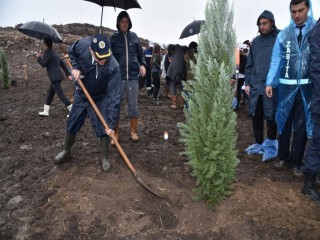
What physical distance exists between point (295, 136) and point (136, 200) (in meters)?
2.33

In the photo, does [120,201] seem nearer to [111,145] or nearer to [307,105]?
[111,145]

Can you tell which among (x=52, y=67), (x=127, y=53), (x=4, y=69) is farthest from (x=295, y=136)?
(x=4, y=69)

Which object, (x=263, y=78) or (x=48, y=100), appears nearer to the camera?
(x=263, y=78)

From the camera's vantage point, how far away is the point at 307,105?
4219 millimetres

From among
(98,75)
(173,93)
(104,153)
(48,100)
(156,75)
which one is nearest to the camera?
(98,75)

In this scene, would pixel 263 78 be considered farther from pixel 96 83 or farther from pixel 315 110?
pixel 96 83

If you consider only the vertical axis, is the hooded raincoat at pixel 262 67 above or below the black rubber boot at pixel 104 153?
above

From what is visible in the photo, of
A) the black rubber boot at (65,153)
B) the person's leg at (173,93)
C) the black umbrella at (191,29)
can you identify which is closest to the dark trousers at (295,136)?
the black rubber boot at (65,153)

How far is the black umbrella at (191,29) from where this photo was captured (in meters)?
8.29

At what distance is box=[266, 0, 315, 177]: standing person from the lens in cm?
418

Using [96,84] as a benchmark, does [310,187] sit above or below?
below

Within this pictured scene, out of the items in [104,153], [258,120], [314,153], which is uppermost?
[258,120]

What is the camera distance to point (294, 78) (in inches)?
170

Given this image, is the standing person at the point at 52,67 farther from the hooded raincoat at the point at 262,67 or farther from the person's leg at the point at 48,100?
the hooded raincoat at the point at 262,67
